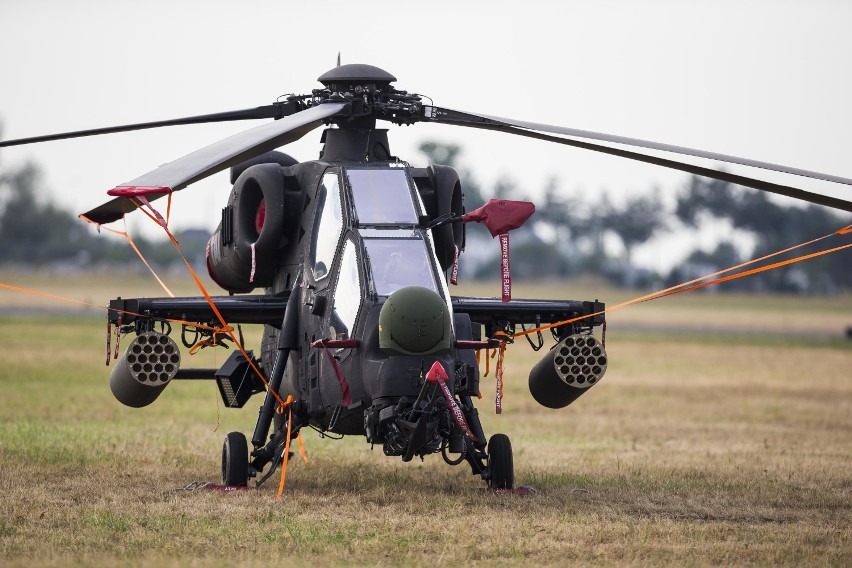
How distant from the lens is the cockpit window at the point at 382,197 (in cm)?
1320

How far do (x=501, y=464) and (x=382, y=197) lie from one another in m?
2.84

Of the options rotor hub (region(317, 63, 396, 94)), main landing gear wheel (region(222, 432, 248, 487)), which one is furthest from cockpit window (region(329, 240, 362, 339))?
rotor hub (region(317, 63, 396, 94))

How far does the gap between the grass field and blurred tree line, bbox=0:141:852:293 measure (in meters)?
76.9

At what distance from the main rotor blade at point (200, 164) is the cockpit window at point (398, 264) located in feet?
4.42

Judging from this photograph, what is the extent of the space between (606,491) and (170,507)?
4.52 meters

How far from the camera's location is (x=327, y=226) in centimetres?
1360

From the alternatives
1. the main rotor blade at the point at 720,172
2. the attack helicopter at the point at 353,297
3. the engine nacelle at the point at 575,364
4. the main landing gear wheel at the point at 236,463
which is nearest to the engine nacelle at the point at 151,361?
the attack helicopter at the point at 353,297

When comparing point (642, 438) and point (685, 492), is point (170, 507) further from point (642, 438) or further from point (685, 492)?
point (642, 438)

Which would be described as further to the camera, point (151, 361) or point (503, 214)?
point (151, 361)

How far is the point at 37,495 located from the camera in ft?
42.8

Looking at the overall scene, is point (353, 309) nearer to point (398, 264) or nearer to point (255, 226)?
point (398, 264)

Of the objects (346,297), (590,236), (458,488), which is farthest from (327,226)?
(590,236)

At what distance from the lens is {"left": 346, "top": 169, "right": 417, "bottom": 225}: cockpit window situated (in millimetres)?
13203

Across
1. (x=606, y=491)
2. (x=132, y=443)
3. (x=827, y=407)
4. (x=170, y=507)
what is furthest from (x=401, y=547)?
(x=827, y=407)
